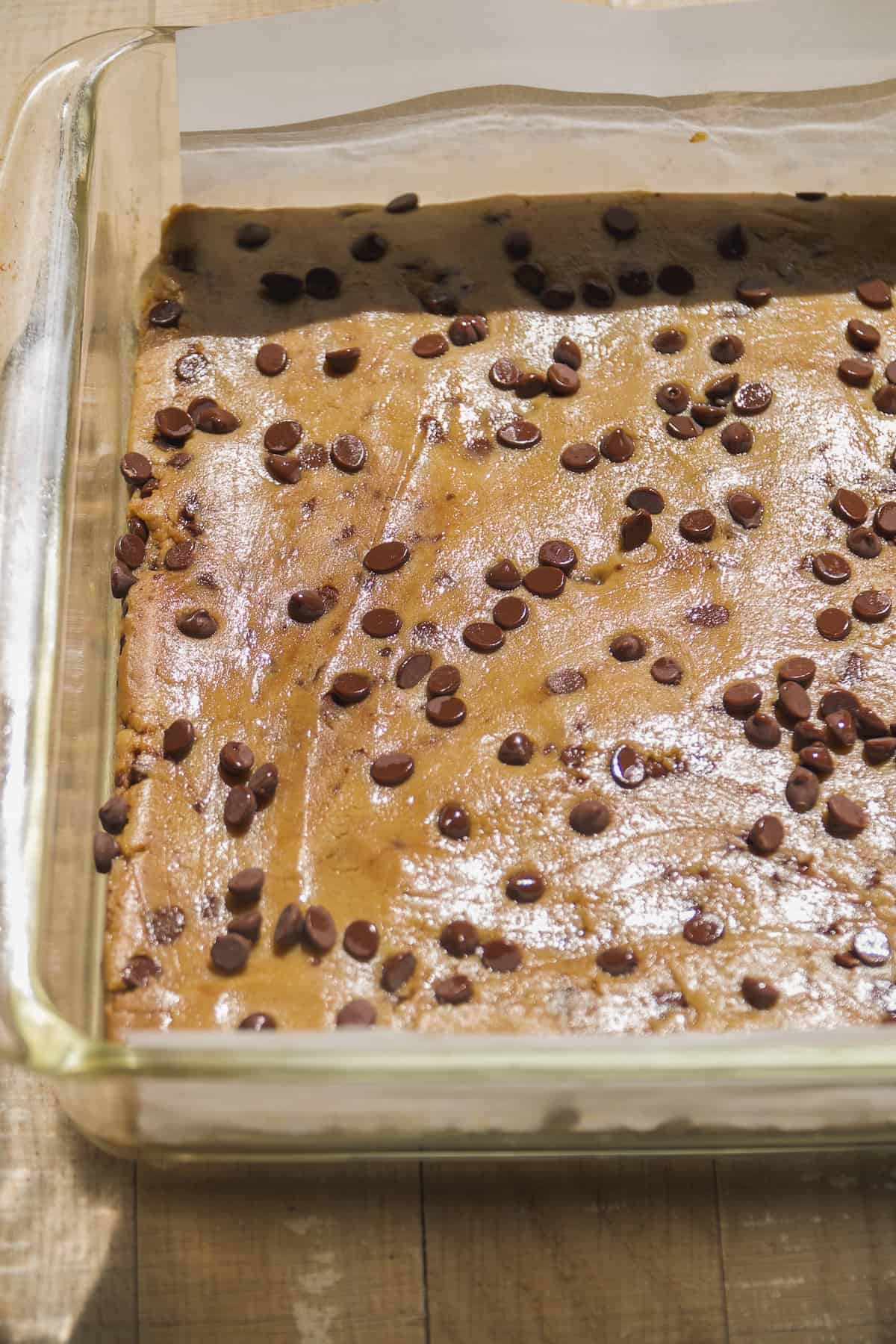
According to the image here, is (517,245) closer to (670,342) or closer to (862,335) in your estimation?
(670,342)

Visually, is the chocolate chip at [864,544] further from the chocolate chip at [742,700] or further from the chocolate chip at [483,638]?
the chocolate chip at [483,638]

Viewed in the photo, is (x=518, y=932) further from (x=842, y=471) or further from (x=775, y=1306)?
(x=842, y=471)

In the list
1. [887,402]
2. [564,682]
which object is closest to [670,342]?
[887,402]

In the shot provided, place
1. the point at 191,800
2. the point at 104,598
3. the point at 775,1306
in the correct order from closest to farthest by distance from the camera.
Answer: the point at 775,1306, the point at 191,800, the point at 104,598

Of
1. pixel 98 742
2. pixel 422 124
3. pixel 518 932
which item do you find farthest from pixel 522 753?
pixel 422 124

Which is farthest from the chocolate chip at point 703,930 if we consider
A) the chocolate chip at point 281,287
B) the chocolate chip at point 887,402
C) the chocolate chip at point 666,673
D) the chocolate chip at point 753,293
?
the chocolate chip at point 281,287

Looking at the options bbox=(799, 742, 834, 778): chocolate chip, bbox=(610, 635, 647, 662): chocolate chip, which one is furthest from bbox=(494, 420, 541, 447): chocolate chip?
bbox=(799, 742, 834, 778): chocolate chip

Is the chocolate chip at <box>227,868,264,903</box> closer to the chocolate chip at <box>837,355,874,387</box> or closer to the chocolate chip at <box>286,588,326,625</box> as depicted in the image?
the chocolate chip at <box>286,588,326,625</box>
